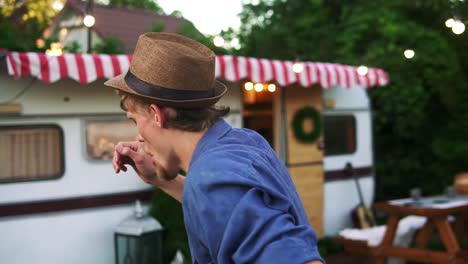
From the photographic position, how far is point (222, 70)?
6820 millimetres

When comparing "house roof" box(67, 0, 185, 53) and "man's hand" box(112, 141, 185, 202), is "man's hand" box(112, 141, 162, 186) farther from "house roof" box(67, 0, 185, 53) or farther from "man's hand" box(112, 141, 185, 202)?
"house roof" box(67, 0, 185, 53)

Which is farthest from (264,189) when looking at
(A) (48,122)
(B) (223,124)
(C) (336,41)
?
(C) (336,41)

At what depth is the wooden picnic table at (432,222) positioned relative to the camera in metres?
6.61

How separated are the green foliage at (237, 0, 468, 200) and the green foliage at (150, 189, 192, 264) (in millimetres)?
4893

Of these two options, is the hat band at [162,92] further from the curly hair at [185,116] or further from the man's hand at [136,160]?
the man's hand at [136,160]

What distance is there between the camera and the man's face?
1775 mm

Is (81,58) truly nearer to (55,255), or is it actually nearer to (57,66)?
(57,66)

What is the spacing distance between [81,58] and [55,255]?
1945 mm

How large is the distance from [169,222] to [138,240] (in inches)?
19.9

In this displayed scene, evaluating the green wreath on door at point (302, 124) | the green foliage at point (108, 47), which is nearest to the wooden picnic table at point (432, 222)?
the green wreath on door at point (302, 124)

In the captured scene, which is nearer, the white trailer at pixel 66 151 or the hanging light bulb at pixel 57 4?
the white trailer at pixel 66 151

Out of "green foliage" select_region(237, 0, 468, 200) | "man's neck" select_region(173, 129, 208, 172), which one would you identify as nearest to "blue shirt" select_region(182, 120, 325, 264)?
"man's neck" select_region(173, 129, 208, 172)

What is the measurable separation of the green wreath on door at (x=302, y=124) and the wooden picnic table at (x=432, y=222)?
5.81 feet

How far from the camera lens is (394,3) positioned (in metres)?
12.0
